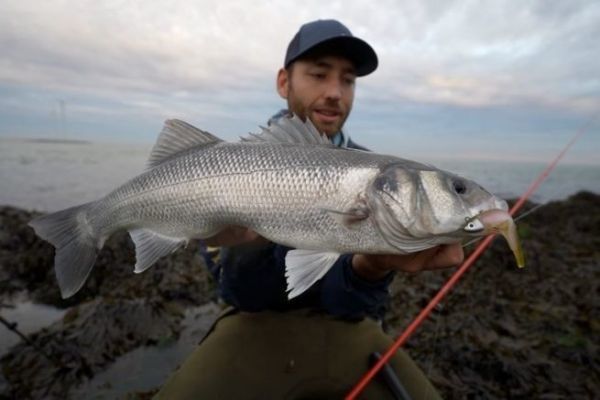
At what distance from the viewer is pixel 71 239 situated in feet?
9.45

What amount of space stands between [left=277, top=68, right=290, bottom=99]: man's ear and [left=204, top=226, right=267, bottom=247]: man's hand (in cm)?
212

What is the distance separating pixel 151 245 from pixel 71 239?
2.25 ft

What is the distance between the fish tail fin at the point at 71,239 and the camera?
9.23ft

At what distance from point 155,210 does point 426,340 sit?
12.6ft

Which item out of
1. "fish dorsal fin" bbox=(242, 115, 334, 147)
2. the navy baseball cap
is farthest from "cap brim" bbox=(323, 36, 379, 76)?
"fish dorsal fin" bbox=(242, 115, 334, 147)

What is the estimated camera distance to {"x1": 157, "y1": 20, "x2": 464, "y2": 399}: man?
3045mm

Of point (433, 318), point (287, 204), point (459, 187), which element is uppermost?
point (459, 187)

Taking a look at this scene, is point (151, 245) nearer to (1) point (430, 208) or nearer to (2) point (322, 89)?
(1) point (430, 208)

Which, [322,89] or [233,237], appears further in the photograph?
[322,89]

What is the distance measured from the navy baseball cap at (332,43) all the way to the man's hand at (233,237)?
2.14 meters

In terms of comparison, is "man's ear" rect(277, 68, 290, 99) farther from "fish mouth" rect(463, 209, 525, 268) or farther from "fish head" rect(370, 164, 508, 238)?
"fish mouth" rect(463, 209, 525, 268)

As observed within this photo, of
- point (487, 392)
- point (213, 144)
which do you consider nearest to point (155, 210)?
point (213, 144)

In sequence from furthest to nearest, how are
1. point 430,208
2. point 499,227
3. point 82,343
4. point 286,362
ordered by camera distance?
point 82,343 < point 286,362 < point 430,208 < point 499,227

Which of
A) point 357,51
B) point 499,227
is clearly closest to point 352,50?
point 357,51
